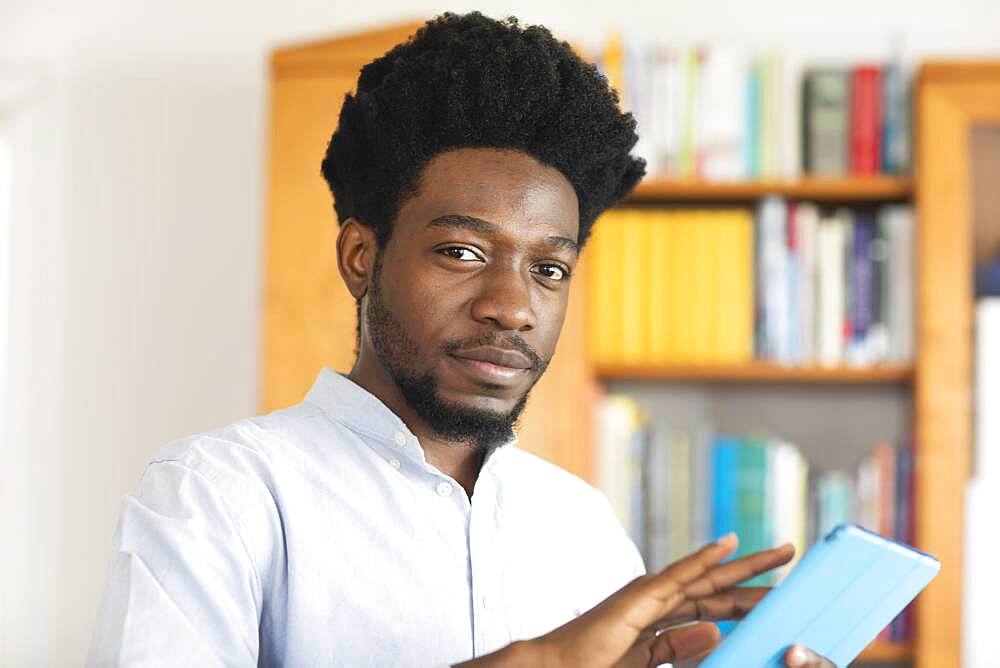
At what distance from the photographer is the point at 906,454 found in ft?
7.59

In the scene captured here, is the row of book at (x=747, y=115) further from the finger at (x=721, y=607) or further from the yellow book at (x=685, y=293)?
the finger at (x=721, y=607)

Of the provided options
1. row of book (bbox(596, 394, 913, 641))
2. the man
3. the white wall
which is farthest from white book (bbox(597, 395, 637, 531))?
the man

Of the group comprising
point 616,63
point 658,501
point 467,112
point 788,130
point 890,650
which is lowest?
point 890,650

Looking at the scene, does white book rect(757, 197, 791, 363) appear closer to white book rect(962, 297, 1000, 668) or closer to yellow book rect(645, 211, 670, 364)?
yellow book rect(645, 211, 670, 364)

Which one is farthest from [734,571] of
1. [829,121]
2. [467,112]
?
[829,121]

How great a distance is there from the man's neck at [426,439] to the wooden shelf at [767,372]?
118 cm

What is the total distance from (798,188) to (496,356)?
1389 mm

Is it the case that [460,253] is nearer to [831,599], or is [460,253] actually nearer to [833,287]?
[831,599]

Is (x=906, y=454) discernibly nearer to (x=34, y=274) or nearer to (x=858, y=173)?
(x=858, y=173)

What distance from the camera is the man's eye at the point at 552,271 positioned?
3.81 feet

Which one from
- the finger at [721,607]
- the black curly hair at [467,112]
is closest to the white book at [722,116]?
the black curly hair at [467,112]

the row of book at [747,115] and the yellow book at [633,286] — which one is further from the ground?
the row of book at [747,115]

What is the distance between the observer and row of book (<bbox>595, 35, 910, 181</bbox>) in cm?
234

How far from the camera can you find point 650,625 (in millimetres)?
903
